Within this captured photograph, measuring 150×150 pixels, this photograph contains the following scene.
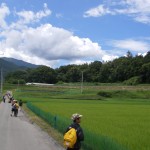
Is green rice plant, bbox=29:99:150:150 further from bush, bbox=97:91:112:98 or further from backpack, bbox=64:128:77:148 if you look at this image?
bush, bbox=97:91:112:98

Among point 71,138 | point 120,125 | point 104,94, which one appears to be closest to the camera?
point 71,138

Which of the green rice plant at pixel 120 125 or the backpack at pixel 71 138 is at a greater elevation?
the backpack at pixel 71 138

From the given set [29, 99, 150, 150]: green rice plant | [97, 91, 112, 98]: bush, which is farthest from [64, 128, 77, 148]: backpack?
[97, 91, 112, 98]: bush

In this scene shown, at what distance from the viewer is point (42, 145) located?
661 inches

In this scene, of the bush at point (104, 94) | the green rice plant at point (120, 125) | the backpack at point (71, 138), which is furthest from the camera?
the bush at point (104, 94)

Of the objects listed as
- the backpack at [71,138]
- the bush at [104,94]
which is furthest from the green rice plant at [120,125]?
the bush at [104,94]

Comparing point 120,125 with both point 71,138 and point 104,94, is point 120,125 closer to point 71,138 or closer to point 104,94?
point 71,138

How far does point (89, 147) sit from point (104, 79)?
165583mm

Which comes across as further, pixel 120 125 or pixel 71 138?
pixel 120 125

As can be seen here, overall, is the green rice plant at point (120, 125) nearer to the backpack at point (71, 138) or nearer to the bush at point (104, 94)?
the backpack at point (71, 138)

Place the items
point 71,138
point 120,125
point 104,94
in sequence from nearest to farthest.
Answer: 1. point 71,138
2. point 120,125
3. point 104,94

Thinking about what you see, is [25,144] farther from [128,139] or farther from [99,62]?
[99,62]

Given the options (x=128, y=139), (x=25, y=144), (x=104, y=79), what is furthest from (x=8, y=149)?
(x=104, y=79)

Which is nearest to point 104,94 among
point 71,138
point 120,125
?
point 120,125
